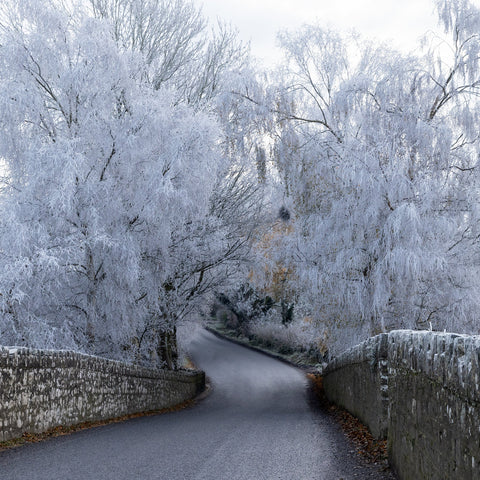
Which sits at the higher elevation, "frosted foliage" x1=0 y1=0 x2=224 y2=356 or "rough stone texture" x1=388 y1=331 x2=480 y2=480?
"frosted foliage" x1=0 y1=0 x2=224 y2=356

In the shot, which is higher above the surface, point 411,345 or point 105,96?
point 105,96

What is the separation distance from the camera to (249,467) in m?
6.58

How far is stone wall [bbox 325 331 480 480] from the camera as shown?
3195 mm

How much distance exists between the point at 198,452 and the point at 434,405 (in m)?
4.16

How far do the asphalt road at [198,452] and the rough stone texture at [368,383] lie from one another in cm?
55

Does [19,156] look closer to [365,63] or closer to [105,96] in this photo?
[105,96]

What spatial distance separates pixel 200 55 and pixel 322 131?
702cm

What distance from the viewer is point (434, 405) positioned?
13.4 ft

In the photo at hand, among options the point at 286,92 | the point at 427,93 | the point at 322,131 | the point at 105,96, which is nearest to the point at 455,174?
the point at 427,93

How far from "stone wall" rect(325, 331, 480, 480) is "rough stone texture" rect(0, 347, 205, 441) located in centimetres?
453

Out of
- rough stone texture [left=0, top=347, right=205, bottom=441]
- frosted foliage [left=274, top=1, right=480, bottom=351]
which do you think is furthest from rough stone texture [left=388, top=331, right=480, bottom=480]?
frosted foliage [left=274, top=1, right=480, bottom=351]

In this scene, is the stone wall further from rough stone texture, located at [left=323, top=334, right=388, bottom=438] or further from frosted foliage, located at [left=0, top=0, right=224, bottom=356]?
frosted foliage, located at [left=0, top=0, right=224, bottom=356]

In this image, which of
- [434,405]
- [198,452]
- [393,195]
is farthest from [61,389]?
[393,195]

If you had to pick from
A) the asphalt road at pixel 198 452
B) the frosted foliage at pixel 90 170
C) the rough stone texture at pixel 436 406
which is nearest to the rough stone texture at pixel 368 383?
the asphalt road at pixel 198 452
